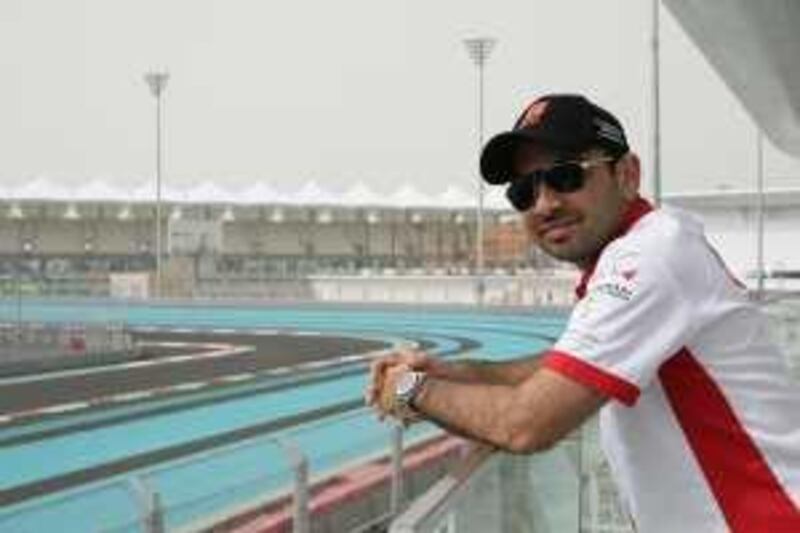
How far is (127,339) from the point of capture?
1300 inches

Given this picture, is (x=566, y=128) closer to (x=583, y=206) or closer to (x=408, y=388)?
(x=583, y=206)

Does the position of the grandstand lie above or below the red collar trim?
above

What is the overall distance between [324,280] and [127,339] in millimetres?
33797

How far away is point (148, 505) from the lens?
A: 644 centimetres

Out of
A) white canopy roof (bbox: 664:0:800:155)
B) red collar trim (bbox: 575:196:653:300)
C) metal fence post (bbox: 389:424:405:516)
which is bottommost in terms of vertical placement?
metal fence post (bbox: 389:424:405:516)

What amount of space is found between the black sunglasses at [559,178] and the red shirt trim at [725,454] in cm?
39

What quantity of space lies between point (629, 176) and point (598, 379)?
0.52 metres

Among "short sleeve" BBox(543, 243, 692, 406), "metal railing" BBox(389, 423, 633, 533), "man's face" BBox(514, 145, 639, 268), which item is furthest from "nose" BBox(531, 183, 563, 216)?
"metal railing" BBox(389, 423, 633, 533)

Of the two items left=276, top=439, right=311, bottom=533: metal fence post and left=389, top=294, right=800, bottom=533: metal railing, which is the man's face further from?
left=276, top=439, right=311, bottom=533: metal fence post

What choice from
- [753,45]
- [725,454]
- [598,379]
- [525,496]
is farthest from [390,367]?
[753,45]

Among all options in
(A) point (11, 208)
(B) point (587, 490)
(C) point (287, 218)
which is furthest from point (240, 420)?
(C) point (287, 218)

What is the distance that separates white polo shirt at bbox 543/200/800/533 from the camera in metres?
2.35

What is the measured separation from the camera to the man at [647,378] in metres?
2.35

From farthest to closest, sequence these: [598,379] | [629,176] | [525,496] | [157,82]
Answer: [157,82] < [525,496] < [629,176] < [598,379]
